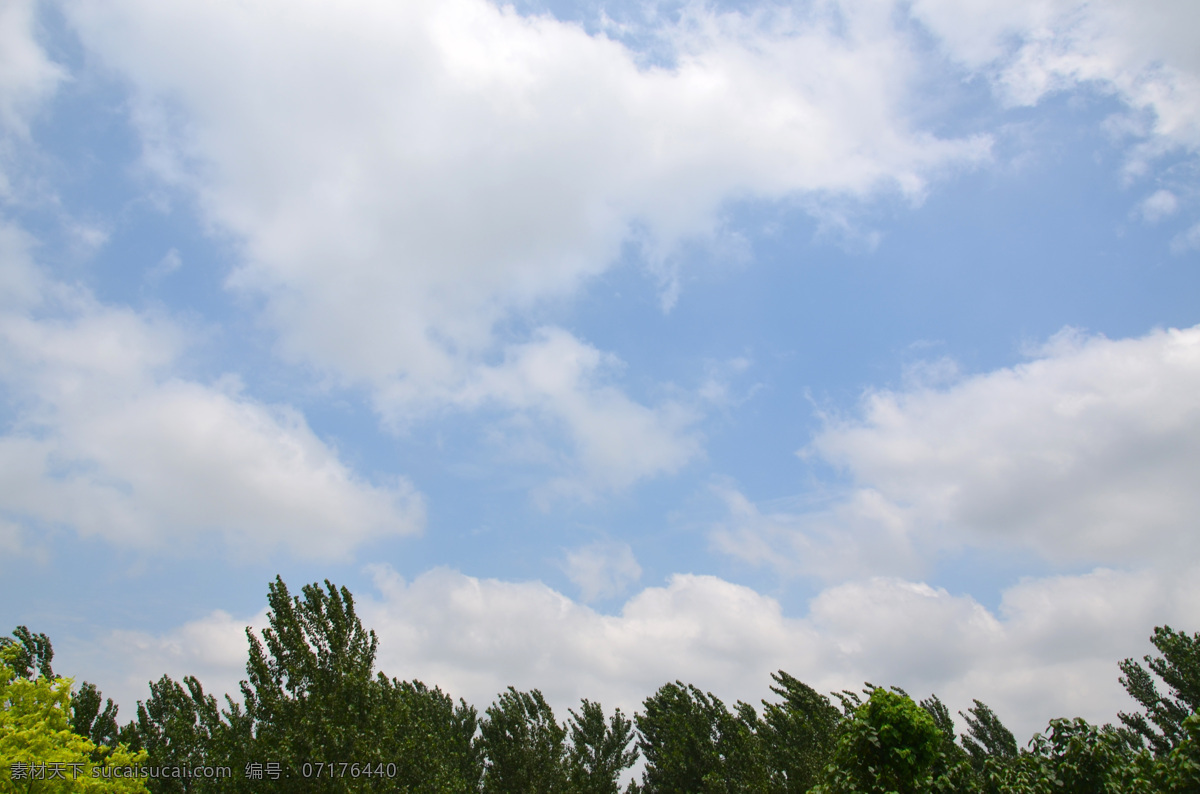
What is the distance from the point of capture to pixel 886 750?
14.9 metres

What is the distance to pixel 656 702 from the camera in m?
38.1

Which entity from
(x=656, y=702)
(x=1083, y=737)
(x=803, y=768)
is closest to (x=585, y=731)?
(x=656, y=702)

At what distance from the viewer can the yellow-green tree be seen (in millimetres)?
16422

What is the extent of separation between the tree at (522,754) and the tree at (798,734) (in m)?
10.1

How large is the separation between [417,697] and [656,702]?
552 inches

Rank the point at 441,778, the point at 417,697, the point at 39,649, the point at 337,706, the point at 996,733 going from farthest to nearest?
the point at 996,733, the point at 417,697, the point at 39,649, the point at 441,778, the point at 337,706

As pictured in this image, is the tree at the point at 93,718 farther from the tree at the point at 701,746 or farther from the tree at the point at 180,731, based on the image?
the tree at the point at 701,746

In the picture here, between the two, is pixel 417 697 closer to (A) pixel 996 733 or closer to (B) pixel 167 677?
(B) pixel 167 677

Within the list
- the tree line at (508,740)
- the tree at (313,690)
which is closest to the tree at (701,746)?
the tree line at (508,740)

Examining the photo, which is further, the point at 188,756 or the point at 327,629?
the point at 188,756

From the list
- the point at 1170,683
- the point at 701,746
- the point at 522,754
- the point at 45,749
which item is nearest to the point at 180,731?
the point at 45,749

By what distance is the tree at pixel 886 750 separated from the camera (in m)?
14.4

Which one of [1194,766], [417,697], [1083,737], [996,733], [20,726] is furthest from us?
[996,733]

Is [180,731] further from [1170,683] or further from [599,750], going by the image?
[1170,683]
